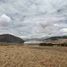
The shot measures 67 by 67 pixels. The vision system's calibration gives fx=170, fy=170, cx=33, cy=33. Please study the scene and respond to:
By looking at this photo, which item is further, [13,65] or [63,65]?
[63,65]

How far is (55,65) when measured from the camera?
24016mm

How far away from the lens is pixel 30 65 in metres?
23.3

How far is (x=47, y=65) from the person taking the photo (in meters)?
23.7

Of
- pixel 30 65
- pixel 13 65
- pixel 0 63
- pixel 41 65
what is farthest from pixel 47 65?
pixel 0 63

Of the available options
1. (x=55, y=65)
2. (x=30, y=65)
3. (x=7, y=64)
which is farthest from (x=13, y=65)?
(x=55, y=65)

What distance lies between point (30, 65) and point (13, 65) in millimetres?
2389

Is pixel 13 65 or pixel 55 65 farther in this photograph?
pixel 55 65

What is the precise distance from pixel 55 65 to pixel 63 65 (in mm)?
1129

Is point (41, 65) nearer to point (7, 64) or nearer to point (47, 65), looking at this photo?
point (47, 65)

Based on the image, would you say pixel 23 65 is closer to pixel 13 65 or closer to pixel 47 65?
pixel 13 65

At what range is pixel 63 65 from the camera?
24.0 metres

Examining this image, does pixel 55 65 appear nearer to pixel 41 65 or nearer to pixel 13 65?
pixel 41 65

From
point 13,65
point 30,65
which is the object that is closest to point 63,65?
point 30,65

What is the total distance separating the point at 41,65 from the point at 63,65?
320 centimetres
